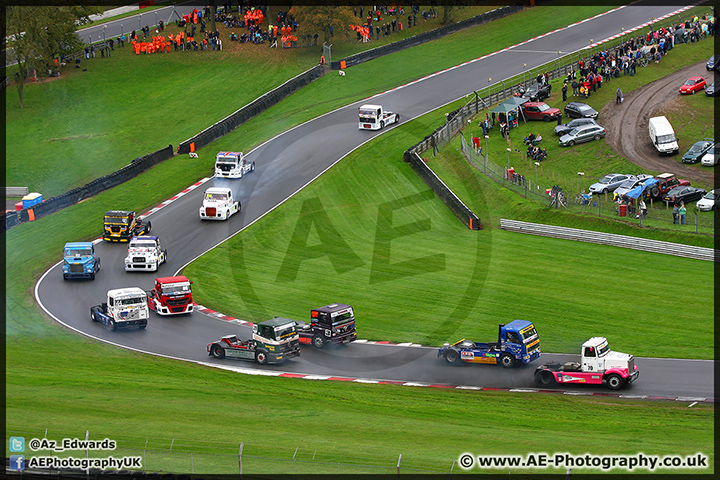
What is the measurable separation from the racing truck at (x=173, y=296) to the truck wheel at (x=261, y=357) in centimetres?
735

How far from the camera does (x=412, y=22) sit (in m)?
91.6

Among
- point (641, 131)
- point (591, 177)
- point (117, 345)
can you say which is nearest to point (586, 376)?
point (117, 345)

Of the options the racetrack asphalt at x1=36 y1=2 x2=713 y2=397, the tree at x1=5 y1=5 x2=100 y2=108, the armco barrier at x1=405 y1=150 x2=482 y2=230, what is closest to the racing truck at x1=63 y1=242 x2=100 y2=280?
the racetrack asphalt at x1=36 y1=2 x2=713 y2=397

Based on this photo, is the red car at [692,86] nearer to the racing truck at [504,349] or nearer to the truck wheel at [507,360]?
the racing truck at [504,349]

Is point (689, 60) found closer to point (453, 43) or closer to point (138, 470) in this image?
point (453, 43)

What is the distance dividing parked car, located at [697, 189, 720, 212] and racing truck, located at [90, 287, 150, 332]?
1293 inches

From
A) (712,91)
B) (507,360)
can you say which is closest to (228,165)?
(507,360)

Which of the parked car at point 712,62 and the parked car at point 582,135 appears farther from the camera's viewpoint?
the parked car at point 712,62

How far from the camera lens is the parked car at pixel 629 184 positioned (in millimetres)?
54013

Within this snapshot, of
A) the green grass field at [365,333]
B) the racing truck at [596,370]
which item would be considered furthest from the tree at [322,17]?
the racing truck at [596,370]

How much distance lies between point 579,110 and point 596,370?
37.4 m

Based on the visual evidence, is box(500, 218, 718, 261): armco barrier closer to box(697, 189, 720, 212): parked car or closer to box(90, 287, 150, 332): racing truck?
box(697, 189, 720, 212): parked car

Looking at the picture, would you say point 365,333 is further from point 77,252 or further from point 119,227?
point 119,227

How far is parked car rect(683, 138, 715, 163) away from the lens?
192 ft
